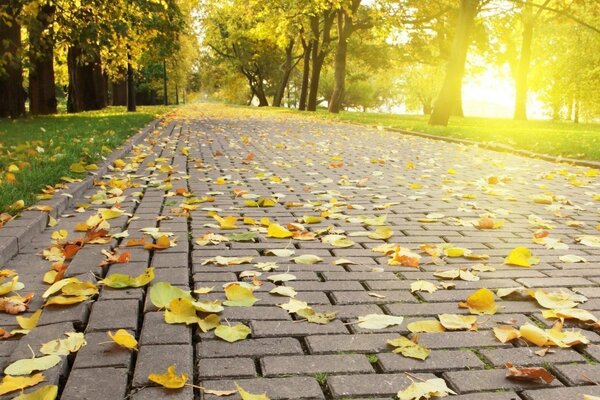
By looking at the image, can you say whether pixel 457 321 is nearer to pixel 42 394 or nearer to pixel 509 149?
pixel 42 394

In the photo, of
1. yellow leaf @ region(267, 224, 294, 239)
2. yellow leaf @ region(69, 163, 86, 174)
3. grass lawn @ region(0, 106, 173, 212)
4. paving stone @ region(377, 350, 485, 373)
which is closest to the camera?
paving stone @ region(377, 350, 485, 373)

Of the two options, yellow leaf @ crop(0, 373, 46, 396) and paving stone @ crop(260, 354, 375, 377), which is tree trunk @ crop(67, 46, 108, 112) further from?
paving stone @ crop(260, 354, 375, 377)

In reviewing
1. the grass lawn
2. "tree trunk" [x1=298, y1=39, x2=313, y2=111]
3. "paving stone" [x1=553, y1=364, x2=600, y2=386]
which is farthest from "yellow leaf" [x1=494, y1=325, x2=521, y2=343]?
"tree trunk" [x1=298, y1=39, x2=313, y2=111]

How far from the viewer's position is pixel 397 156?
33.4 ft

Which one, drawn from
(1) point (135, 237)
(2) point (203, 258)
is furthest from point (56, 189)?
(2) point (203, 258)

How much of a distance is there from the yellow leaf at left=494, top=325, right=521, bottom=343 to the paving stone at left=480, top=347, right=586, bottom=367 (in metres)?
0.06

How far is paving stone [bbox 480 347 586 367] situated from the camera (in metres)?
2.30

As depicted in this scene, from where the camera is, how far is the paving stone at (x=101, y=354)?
83.9 inches

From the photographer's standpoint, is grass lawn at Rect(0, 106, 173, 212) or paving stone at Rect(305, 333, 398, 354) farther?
grass lawn at Rect(0, 106, 173, 212)

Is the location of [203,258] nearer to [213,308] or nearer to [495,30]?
[213,308]

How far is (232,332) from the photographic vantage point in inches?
96.3

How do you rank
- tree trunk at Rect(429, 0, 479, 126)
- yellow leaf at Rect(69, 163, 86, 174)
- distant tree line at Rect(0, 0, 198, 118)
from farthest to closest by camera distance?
tree trunk at Rect(429, 0, 479, 126)
distant tree line at Rect(0, 0, 198, 118)
yellow leaf at Rect(69, 163, 86, 174)

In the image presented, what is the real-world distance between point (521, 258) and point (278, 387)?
2215 millimetres

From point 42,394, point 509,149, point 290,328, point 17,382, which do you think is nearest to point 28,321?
point 17,382
